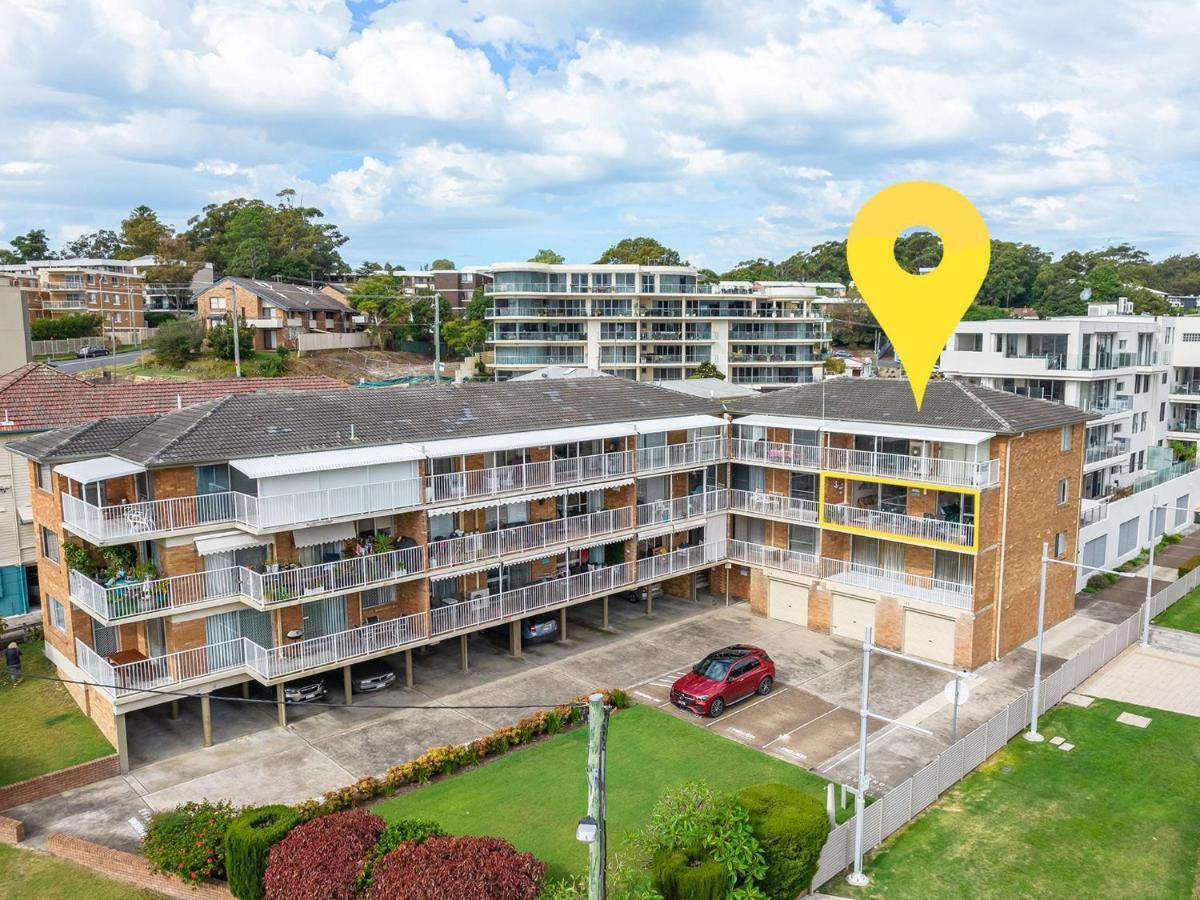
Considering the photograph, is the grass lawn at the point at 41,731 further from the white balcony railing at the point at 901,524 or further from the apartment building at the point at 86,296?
the apartment building at the point at 86,296

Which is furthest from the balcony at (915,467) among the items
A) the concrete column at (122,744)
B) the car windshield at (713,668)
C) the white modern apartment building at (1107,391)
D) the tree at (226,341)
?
the tree at (226,341)

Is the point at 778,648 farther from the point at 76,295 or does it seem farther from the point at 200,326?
the point at 76,295

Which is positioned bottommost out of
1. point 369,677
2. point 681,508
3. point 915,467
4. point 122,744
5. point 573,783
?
point 573,783

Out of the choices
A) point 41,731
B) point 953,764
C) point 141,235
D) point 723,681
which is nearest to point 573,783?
point 723,681

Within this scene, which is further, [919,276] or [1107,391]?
[1107,391]

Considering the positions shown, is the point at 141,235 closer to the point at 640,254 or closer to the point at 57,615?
the point at 640,254

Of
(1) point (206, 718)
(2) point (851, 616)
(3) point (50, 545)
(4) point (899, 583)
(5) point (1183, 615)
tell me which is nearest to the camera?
(1) point (206, 718)

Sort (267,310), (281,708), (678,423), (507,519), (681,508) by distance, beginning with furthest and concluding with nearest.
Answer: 1. (267,310)
2. (681,508)
3. (678,423)
4. (507,519)
5. (281,708)
